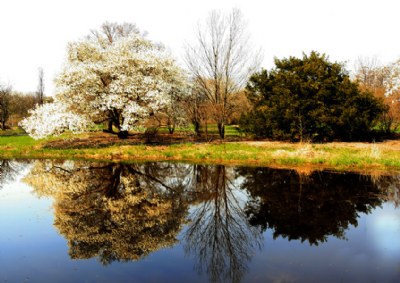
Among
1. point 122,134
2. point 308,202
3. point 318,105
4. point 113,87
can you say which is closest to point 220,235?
point 308,202

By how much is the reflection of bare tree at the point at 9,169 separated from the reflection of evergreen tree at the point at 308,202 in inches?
480

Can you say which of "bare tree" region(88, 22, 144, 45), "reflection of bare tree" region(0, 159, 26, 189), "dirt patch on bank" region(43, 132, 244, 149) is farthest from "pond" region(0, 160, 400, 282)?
"bare tree" region(88, 22, 144, 45)

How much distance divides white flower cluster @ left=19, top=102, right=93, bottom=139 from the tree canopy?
16158 millimetres

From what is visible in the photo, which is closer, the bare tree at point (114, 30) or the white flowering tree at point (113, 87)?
the white flowering tree at point (113, 87)

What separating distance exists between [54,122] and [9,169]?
6090 mm

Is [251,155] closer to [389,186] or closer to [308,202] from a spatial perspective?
[389,186]

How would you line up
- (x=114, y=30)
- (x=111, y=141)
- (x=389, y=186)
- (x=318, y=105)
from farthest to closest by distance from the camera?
(x=114, y=30) → (x=111, y=141) → (x=318, y=105) → (x=389, y=186)

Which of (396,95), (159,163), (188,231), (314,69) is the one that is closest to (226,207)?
(188,231)

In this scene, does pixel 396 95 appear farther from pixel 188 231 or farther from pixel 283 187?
pixel 188 231

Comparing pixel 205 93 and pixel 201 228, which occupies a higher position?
pixel 205 93

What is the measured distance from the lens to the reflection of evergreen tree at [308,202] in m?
9.67

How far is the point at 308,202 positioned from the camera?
1220 centimetres

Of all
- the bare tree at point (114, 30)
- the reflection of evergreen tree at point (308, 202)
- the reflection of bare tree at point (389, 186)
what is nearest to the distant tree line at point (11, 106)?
the bare tree at point (114, 30)

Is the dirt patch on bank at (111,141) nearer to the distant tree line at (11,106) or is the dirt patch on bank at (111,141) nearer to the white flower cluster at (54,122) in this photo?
the white flower cluster at (54,122)
